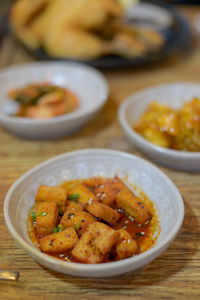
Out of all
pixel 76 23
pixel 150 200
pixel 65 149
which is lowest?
pixel 65 149

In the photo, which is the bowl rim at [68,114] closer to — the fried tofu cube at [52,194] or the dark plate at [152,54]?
the dark plate at [152,54]

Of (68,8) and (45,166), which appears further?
(68,8)

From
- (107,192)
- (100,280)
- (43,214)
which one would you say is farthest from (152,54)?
(100,280)

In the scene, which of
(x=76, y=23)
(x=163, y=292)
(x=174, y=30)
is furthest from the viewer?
(x=174, y=30)

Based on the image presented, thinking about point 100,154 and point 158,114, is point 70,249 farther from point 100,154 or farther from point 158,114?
point 158,114

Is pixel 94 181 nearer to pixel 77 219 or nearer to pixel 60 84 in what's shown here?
pixel 77 219

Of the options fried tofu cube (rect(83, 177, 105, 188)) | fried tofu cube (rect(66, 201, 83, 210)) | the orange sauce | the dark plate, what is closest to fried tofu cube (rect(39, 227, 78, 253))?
the orange sauce

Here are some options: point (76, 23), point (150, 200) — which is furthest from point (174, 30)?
point (150, 200)
